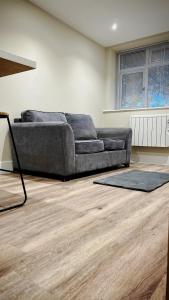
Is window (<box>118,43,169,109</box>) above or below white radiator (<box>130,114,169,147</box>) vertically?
above

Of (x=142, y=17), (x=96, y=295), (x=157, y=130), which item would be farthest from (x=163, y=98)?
(x=96, y=295)

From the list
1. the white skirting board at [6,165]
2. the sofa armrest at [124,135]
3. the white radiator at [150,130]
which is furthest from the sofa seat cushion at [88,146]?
the white radiator at [150,130]

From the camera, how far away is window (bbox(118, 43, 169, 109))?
4.08 metres

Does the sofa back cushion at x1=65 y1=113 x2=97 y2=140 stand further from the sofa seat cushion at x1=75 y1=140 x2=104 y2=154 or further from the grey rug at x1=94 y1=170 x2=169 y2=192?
the grey rug at x1=94 y1=170 x2=169 y2=192

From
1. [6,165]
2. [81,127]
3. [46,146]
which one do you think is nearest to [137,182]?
[46,146]

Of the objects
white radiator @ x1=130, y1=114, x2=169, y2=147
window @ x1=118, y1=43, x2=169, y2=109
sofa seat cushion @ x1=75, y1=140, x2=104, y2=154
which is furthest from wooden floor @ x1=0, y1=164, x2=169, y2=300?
window @ x1=118, y1=43, x2=169, y2=109

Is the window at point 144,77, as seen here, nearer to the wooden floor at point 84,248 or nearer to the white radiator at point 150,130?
the white radiator at point 150,130

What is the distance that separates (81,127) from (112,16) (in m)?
1.69

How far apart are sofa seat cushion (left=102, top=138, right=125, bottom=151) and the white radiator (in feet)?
2.52

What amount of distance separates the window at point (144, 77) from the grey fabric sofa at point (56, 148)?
1.55 m

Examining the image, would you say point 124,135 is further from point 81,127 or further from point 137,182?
point 137,182

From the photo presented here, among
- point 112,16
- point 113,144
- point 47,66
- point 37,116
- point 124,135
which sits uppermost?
point 112,16

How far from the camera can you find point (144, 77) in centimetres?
427

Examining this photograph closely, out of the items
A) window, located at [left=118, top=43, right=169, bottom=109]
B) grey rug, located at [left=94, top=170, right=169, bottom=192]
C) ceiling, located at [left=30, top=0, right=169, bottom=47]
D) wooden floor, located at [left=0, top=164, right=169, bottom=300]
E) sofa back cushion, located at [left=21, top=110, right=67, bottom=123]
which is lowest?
grey rug, located at [left=94, top=170, right=169, bottom=192]
